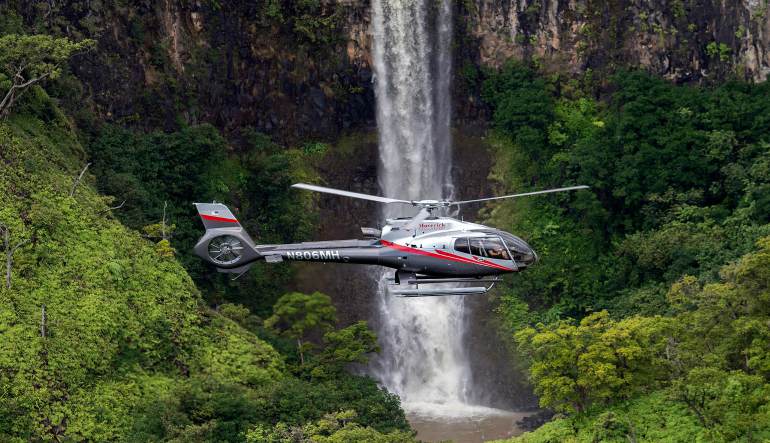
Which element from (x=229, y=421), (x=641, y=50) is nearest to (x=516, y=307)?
(x=641, y=50)

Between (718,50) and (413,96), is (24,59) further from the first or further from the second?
(718,50)

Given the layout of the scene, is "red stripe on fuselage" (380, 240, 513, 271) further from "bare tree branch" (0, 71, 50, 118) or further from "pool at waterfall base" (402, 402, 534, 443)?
"bare tree branch" (0, 71, 50, 118)

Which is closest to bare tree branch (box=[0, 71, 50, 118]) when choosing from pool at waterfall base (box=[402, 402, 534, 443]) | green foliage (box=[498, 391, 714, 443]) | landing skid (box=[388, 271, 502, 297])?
landing skid (box=[388, 271, 502, 297])

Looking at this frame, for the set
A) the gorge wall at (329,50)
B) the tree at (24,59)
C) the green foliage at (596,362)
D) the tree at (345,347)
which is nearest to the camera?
the green foliage at (596,362)

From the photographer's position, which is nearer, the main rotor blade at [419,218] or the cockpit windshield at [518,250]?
the cockpit windshield at [518,250]

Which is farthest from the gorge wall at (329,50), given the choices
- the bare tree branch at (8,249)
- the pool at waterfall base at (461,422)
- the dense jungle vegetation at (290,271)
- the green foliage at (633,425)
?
the green foliage at (633,425)

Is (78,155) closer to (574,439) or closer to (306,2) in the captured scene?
(306,2)

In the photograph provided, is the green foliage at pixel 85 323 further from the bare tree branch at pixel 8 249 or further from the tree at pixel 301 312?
the tree at pixel 301 312

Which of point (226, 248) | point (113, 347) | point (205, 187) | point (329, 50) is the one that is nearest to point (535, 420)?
point (205, 187)
